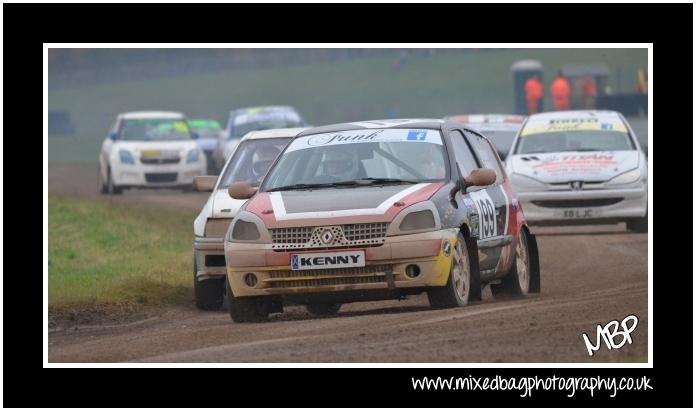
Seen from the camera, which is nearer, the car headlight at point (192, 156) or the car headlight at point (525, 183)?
the car headlight at point (525, 183)

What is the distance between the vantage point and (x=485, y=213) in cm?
1362

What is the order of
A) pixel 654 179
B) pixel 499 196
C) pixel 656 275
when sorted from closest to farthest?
pixel 656 275 < pixel 654 179 < pixel 499 196

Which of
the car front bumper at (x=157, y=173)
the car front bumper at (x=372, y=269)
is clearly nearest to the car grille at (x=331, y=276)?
the car front bumper at (x=372, y=269)

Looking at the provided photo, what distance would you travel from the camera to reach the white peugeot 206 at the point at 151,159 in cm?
3309

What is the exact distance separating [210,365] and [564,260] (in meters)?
8.85

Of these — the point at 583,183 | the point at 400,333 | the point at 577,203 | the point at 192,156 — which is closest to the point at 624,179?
the point at 583,183

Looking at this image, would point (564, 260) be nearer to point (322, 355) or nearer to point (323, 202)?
point (323, 202)

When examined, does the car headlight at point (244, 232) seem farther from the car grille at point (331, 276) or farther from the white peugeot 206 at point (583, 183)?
the white peugeot 206 at point (583, 183)

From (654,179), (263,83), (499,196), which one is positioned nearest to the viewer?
(654,179)

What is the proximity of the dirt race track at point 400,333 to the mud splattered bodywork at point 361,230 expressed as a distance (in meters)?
0.28

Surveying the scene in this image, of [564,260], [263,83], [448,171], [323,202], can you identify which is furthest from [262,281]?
[263,83]

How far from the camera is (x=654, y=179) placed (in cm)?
1323

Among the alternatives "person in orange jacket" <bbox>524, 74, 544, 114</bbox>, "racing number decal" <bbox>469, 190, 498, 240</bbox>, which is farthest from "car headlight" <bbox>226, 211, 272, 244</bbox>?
"person in orange jacket" <bbox>524, 74, 544, 114</bbox>

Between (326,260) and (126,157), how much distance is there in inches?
834
